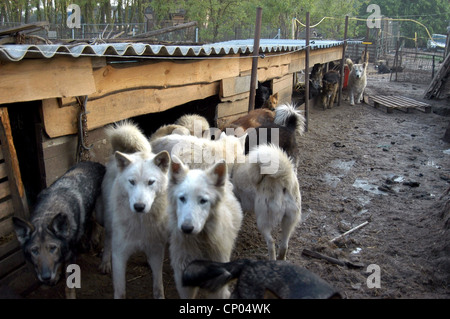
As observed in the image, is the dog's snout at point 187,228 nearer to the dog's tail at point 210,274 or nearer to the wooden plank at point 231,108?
the dog's tail at point 210,274

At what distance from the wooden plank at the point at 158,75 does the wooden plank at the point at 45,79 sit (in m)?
0.30

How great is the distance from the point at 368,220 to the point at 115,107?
4.10 m

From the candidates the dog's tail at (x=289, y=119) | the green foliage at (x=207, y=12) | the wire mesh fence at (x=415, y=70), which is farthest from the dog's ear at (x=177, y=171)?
the wire mesh fence at (x=415, y=70)

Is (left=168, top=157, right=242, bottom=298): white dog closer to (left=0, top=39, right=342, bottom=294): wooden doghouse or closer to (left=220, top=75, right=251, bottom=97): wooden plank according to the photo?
(left=0, top=39, right=342, bottom=294): wooden doghouse

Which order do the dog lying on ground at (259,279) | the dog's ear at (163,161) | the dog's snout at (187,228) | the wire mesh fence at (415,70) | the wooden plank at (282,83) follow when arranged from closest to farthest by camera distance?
the dog lying on ground at (259,279)
the dog's snout at (187,228)
the dog's ear at (163,161)
the wooden plank at (282,83)
the wire mesh fence at (415,70)

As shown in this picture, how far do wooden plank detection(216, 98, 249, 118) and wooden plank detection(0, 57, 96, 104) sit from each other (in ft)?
11.1

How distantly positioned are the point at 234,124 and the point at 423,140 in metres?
6.57

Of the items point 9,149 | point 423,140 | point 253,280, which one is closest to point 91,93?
point 9,149

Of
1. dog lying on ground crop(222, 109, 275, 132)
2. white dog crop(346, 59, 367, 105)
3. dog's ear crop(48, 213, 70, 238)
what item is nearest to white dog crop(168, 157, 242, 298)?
dog's ear crop(48, 213, 70, 238)

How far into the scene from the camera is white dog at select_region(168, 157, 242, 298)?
3.09 m

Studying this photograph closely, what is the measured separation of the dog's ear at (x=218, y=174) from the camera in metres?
3.20

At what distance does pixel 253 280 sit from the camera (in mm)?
2771

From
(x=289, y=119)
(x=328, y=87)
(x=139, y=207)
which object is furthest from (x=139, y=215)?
(x=328, y=87)

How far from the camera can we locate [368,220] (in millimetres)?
5535
